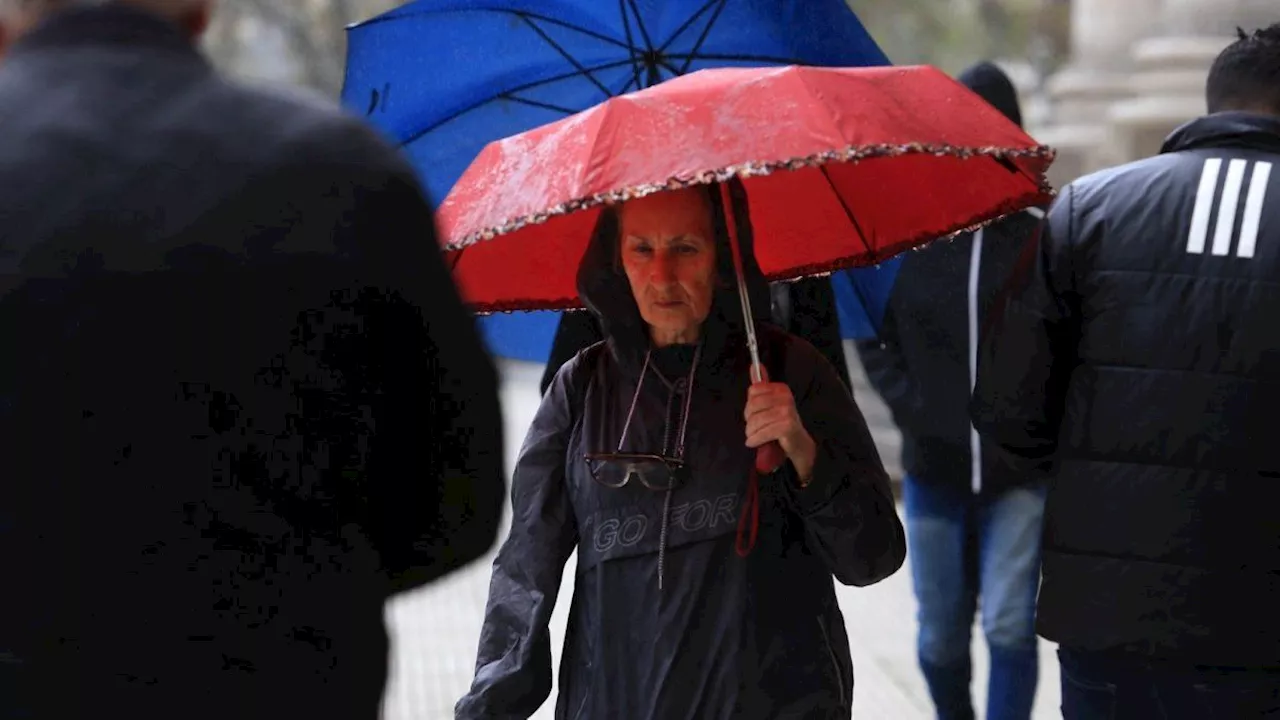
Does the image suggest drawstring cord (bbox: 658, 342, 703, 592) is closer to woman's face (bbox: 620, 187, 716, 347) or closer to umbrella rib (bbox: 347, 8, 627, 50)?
woman's face (bbox: 620, 187, 716, 347)

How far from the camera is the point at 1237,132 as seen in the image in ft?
12.7

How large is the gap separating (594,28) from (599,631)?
Result: 1.45m

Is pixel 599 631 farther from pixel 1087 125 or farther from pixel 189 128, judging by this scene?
pixel 1087 125

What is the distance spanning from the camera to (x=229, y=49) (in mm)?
33594

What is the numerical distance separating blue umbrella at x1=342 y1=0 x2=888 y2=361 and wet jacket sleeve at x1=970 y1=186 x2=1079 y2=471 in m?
0.64

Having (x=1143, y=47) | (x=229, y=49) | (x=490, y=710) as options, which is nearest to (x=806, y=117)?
(x=490, y=710)

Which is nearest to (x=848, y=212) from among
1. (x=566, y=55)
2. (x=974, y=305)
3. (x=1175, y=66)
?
(x=566, y=55)

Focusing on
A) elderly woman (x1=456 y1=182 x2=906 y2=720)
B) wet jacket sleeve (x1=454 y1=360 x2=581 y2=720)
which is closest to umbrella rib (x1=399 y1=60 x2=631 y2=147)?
elderly woman (x1=456 y1=182 x2=906 y2=720)

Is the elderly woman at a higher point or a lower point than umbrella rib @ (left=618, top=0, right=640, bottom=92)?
lower

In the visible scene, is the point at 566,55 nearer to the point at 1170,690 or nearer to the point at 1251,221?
the point at 1251,221

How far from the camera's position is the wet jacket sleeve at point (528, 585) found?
12.0ft

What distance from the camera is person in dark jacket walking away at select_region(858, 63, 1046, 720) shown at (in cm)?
577

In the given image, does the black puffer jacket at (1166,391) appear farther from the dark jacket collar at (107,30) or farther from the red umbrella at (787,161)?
the dark jacket collar at (107,30)

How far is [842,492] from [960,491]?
2.35m
